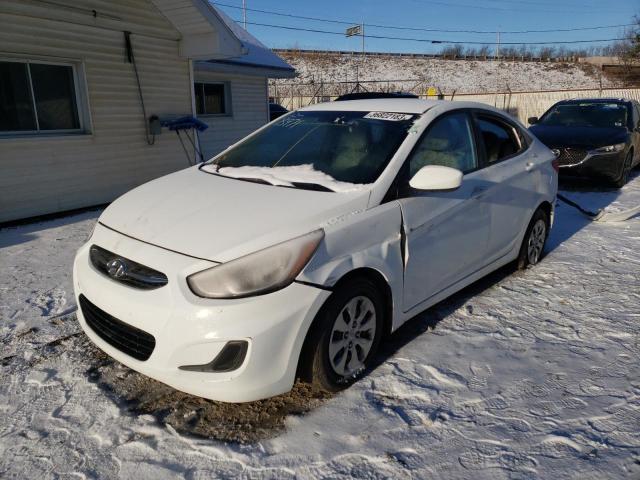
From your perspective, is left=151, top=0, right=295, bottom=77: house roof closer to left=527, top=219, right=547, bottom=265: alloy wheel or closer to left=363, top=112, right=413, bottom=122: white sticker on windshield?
left=363, top=112, right=413, bottom=122: white sticker on windshield

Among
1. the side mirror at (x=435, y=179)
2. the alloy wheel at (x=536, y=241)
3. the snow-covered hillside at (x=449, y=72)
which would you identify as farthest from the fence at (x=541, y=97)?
the snow-covered hillside at (x=449, y=72)

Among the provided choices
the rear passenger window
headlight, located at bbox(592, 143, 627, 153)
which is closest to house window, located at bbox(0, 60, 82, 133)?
the rear passenger window

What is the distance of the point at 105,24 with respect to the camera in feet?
24.7

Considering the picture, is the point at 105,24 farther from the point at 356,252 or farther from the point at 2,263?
the point at 356,252

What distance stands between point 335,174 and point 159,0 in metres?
6.56

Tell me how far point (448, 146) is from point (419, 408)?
6.20ft

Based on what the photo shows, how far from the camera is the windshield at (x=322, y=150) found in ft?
10.2

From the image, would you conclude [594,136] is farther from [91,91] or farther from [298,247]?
[91,91]

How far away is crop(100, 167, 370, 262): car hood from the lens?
8.04 ft

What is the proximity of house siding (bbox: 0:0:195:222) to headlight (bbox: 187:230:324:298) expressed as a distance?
566cm

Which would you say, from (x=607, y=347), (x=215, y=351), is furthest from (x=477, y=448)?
(x=607, y=347)

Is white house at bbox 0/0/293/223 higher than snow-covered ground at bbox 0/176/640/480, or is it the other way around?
white house at bbox 0/0/293/223

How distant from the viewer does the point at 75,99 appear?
741 centimetres

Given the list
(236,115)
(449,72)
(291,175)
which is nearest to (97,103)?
(236,115)
